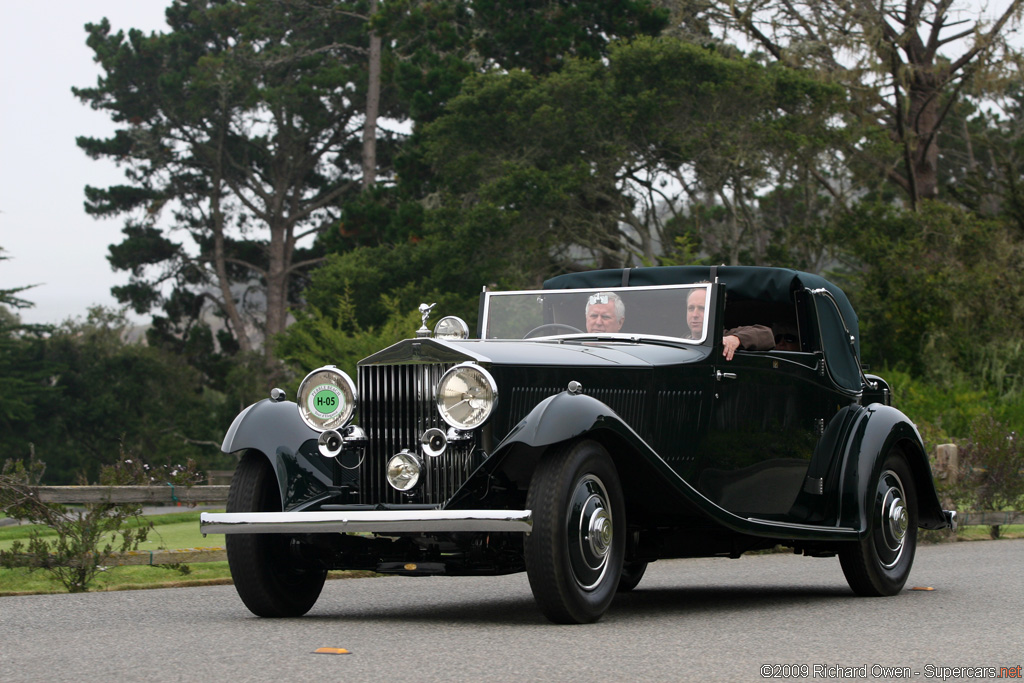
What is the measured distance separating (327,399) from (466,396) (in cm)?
89

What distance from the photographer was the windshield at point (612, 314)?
786cm

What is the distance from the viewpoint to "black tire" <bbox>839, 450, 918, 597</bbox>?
831 centimetres

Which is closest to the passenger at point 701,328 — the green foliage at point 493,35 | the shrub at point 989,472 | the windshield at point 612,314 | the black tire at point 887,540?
the windshield at point 612,314

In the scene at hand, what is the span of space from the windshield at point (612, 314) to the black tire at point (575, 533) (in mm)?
1521

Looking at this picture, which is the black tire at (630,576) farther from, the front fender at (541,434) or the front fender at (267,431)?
the front fender at (267,431)

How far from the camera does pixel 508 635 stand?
5.97 m

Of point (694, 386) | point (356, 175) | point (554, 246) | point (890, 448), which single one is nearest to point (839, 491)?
point (890, 448)

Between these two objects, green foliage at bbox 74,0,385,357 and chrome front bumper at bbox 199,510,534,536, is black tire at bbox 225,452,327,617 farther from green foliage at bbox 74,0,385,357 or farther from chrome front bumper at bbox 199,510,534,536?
green foliage at bbox 74,0,385,357

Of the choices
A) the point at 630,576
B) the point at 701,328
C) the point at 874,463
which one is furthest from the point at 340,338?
the point at 701,328

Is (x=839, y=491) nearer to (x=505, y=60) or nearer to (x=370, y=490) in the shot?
(x=370, y=490)

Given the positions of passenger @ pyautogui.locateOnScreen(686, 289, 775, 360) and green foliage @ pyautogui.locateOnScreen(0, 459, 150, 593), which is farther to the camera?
green foliage @ pyautogui.locateOnScreen(0, 459, 150, 593)

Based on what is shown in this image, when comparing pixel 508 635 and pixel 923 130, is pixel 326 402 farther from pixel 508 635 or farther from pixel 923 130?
pixel 923 130

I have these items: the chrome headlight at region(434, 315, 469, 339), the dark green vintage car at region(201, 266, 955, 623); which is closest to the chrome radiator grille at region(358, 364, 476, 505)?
the dark green vintage car at region(201, 266, 955, 623)

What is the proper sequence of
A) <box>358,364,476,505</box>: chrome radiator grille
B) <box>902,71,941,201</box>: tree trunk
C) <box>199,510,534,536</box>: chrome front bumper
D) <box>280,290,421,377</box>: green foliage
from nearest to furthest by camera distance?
<box>199,510,534,536</box>: chrome front bumper < <box>358,364,476,505</box>: chrome radiator grille < <box>280,290,421,377</box>: green foliage < <box>902,71,941,201</box>: tree trunk
